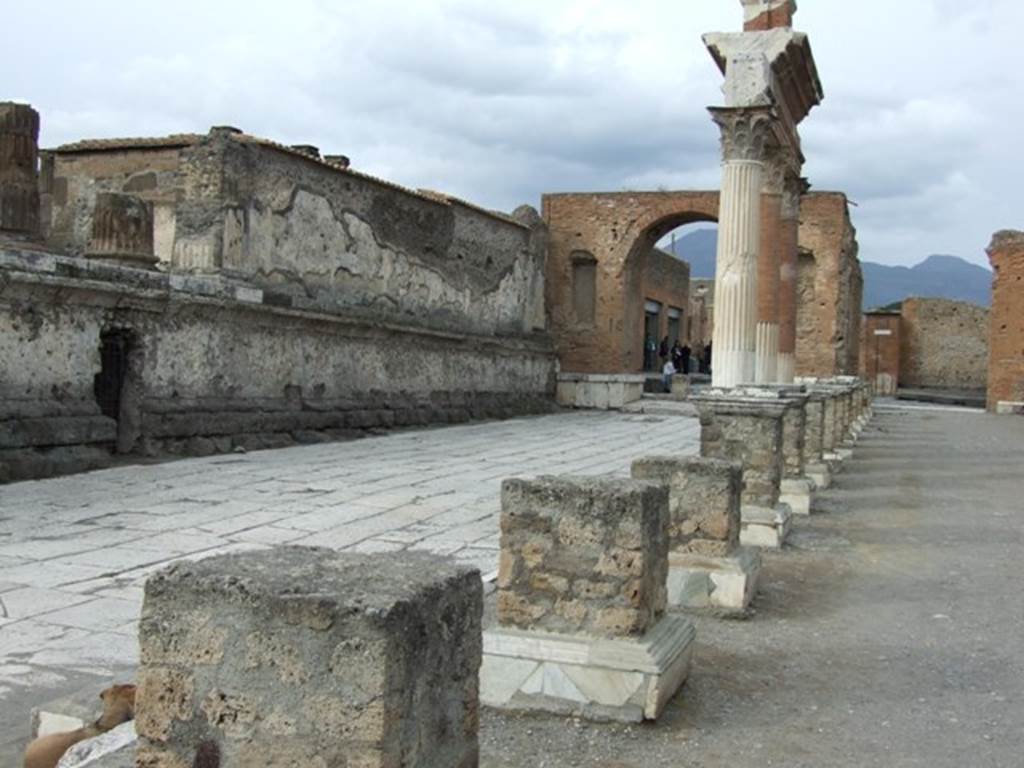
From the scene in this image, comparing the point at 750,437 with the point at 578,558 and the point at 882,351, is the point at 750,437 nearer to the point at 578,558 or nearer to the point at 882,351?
the point at 578,558

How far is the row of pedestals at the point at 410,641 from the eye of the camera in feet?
7.49

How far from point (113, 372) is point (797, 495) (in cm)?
706

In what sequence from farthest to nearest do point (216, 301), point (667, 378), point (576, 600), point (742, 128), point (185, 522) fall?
point (667, 378), point (216, 301), point (742, 128), point (185, 522), point (576, 600)

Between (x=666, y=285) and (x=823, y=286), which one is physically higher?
(x=666, y=285)

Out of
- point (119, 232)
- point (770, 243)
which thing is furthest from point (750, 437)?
point (119, 232)

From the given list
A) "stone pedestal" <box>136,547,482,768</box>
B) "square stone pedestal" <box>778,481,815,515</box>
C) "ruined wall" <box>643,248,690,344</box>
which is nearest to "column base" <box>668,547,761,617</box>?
"stone pedestal" <box>136,547,482,768</box>

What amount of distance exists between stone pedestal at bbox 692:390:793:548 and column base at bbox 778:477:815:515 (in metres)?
1.12

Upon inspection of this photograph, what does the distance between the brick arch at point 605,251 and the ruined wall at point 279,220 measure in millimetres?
7095

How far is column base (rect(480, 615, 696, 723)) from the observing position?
3957mm

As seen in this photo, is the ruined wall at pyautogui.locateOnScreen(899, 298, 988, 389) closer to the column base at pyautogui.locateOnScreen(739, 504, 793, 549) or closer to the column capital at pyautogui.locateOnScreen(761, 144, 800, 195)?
the column capital at pyautogui.locateOnScreen(761, 144, 800, 195)

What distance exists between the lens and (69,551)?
6422 mm

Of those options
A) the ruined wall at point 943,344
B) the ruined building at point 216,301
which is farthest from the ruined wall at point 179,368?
the ruined wall at point 943,344

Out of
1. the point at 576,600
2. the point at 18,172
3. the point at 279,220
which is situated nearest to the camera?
the point at 576,600

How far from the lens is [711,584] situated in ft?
18.4
